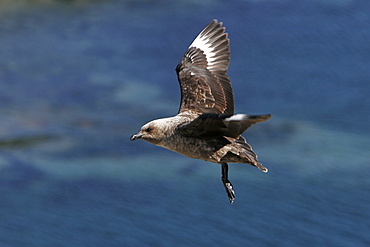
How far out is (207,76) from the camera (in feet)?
29.9

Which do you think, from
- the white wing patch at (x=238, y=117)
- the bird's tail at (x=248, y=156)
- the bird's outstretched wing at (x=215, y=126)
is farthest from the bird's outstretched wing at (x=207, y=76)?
the white wing patch at (x=238, y=117)

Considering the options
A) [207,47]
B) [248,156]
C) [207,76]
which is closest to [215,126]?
[248,156]

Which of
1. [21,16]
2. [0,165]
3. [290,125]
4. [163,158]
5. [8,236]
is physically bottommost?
[8,236]

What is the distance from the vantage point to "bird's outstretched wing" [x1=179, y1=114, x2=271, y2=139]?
6.93 meters

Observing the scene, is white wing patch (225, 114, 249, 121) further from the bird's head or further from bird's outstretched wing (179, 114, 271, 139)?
the bird's head

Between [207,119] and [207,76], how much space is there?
212 centimetres

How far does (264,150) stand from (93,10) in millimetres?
11736

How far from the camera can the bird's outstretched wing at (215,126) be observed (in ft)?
22.7

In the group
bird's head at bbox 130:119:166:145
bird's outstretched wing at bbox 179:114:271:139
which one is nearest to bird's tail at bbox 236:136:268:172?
bird's outstretched wing at bbox 179:114:271:139

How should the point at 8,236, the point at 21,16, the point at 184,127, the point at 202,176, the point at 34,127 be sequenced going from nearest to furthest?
the point at 184,127 < the point at 8,236 < the point at 202,176 < the point at 34,127 < the point at 21,16

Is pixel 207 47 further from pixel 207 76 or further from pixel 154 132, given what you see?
pixel 154 132

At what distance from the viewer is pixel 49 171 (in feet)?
73.3

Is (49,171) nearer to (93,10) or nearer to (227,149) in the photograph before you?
(93,10)

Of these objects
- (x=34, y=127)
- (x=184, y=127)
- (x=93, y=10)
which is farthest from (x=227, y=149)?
(x=93, y=10)
